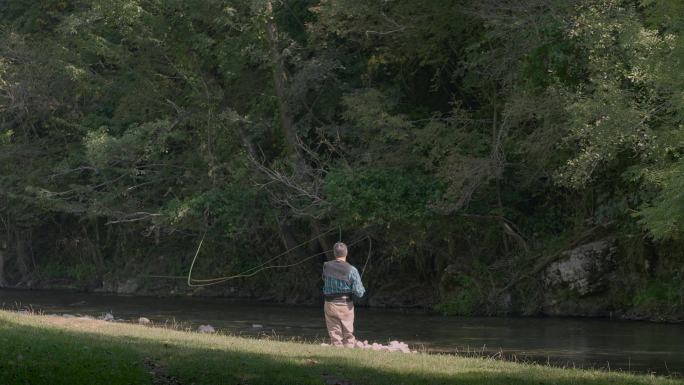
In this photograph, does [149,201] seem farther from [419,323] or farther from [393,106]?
[419,323]

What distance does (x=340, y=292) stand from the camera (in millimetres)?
15516

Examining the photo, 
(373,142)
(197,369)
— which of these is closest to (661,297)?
(373,142)

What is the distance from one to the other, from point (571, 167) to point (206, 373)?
453 inches

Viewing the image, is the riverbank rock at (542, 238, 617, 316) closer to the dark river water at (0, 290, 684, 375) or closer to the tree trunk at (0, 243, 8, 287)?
the dark river water at (0, 290, 684, 375)

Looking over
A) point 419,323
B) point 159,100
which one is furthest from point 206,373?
point 159,100

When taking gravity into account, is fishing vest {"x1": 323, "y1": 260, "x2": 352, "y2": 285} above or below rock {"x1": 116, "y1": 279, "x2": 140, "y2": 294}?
above

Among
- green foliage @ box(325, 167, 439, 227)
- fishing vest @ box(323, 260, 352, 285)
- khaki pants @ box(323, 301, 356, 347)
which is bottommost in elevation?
khaki pants @ box(323, 301, 356, 347)

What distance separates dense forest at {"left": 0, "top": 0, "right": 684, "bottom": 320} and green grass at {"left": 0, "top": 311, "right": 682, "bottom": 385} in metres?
6.57

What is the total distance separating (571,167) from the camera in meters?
20.5

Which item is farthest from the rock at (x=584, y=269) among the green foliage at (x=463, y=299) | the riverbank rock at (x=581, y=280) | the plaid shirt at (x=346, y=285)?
the plaid shirt at (x=346, y=285)

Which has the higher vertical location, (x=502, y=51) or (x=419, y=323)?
(x=502, y=51)

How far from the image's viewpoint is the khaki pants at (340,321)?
1555 cm

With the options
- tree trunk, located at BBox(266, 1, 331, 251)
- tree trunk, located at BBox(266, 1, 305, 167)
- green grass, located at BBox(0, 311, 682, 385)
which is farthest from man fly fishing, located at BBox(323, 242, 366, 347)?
tree trunk, located at BBox(266, 1, 305, 167)

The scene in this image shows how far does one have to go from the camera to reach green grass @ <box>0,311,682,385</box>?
10438mm
